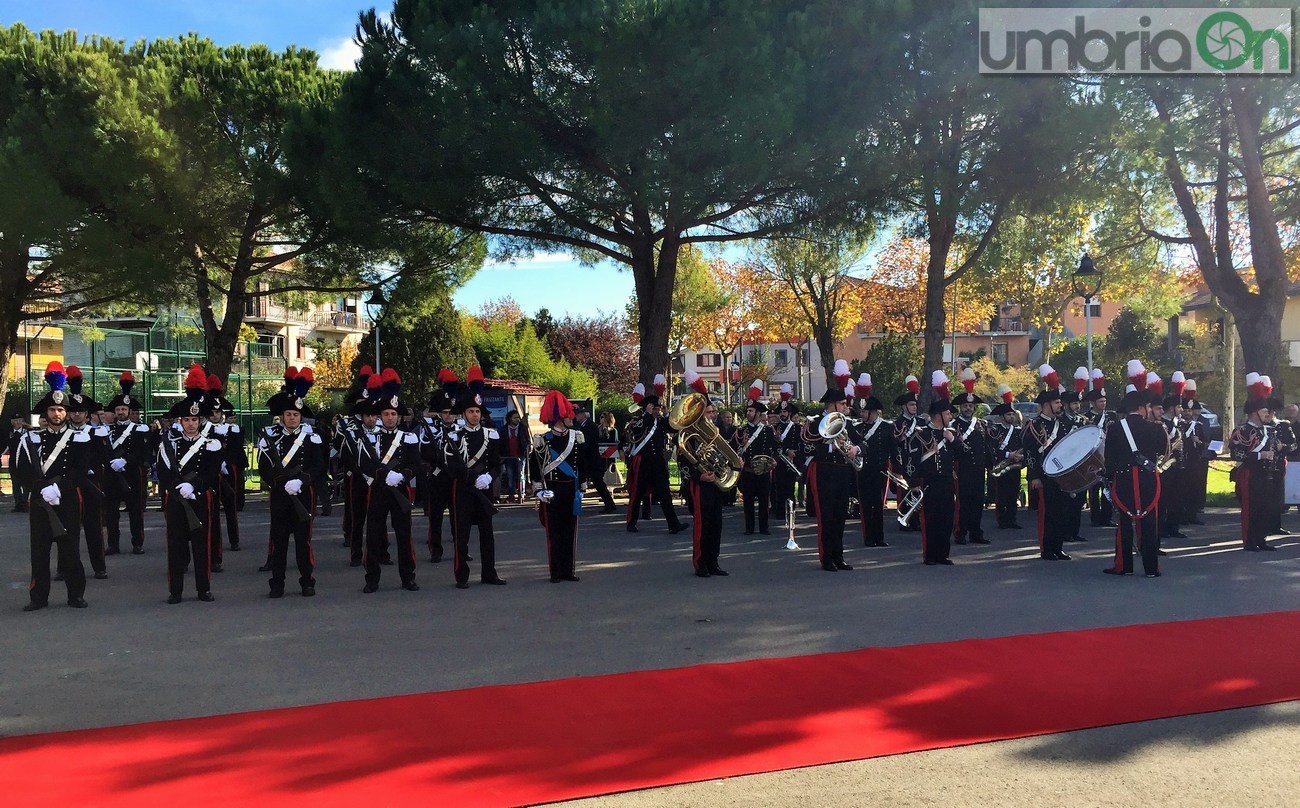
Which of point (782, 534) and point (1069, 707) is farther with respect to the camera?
point (782, 534)

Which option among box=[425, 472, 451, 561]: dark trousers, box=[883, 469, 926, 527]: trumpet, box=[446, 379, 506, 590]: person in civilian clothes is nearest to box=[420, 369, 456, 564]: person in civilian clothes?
box=[425, 472, 451, 561]: dark trousers

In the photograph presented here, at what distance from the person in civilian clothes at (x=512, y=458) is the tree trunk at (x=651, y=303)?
2871mm

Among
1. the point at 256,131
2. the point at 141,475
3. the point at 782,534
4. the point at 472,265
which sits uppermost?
the point at 256,131

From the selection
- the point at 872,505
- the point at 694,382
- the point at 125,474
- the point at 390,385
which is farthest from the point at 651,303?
the point at 125,474

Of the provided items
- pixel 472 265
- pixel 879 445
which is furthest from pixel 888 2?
pixel 472 265

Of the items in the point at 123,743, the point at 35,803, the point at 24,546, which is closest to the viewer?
the point at 35,803

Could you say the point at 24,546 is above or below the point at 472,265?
below

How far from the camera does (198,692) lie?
6.30m

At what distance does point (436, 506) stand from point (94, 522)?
355 cm

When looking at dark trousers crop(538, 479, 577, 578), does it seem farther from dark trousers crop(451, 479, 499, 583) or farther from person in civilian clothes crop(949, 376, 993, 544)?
person in civilian clothes crop(949, 376, 993, 544)

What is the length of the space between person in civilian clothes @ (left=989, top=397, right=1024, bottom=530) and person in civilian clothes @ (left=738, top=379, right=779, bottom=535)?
2988 mm

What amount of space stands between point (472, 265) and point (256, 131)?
16.4 feet

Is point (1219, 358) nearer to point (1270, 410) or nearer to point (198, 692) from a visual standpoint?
point (1270, 410)

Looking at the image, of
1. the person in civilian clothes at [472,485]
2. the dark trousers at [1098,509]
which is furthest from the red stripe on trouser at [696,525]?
the dark trousers at [1098,509]
